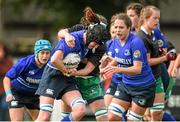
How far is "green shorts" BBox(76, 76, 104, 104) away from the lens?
13.2 meters

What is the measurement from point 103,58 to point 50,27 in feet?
46.9

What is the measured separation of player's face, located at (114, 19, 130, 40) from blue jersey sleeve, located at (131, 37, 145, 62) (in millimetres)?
153

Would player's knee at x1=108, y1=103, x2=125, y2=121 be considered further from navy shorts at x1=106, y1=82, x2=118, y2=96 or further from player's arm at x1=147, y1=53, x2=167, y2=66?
player's arm at x1=147, y1=53, x2=167, y2=66

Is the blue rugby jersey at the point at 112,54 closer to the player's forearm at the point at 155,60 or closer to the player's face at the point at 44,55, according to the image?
the player's forearm at the point at 155,60

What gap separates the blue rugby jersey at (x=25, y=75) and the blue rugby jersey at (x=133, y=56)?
4.21 ft

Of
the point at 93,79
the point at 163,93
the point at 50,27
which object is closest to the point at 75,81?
the point at 93,79

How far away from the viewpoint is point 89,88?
13.2 metres

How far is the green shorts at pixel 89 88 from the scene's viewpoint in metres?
13.2

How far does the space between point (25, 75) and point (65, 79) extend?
3.42 feet

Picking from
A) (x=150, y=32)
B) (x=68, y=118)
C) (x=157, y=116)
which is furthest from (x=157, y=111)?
(x=68, y=118)

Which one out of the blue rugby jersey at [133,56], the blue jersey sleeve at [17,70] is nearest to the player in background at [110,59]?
the blue rugby jersey at [133,56]

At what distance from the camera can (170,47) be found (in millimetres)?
14062

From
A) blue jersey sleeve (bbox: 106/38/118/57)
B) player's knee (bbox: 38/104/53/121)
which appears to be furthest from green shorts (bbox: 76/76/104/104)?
player's knee (bbox: 38/104/53/121)

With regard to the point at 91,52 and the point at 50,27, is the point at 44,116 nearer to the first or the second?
the point at 91,52
